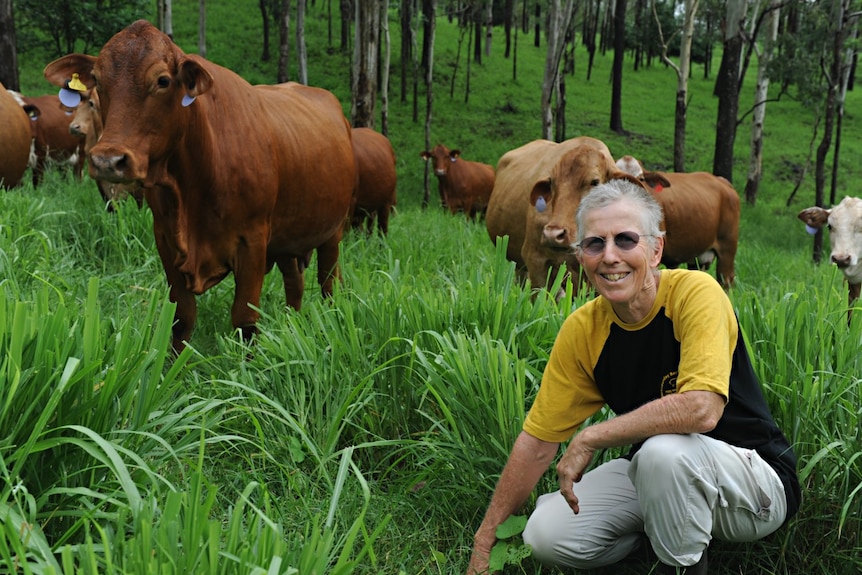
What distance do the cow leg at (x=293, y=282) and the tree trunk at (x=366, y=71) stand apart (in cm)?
732

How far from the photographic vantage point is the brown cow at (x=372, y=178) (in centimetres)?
980

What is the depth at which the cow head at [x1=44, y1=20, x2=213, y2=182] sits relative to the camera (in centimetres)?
363

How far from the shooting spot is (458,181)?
16.3 meters

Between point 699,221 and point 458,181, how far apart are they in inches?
306

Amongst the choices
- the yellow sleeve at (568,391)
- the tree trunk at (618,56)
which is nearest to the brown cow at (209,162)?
the yellow sleeve at (568,391)

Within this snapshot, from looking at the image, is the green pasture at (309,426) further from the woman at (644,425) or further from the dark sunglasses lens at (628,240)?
the dark sunglasses lens at (628,240)

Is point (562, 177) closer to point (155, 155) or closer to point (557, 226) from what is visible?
point (557, 226)

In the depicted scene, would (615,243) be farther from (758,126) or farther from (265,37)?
(265,37)

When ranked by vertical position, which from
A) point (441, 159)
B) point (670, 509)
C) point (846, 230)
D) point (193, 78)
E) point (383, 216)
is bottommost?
point (383, 216)

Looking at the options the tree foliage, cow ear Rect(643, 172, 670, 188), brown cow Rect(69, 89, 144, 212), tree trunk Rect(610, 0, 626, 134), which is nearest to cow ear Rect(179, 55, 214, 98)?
brown cow Rect(69, 89, 144, 212)

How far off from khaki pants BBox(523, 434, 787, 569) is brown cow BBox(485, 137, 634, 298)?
2055mm

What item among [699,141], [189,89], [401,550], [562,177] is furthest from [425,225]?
[699,141]

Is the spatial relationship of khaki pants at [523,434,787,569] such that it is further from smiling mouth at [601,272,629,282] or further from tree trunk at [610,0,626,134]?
tree trunk at [610,0,626,134]

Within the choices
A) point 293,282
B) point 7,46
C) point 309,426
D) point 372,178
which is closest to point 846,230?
point 293,282
